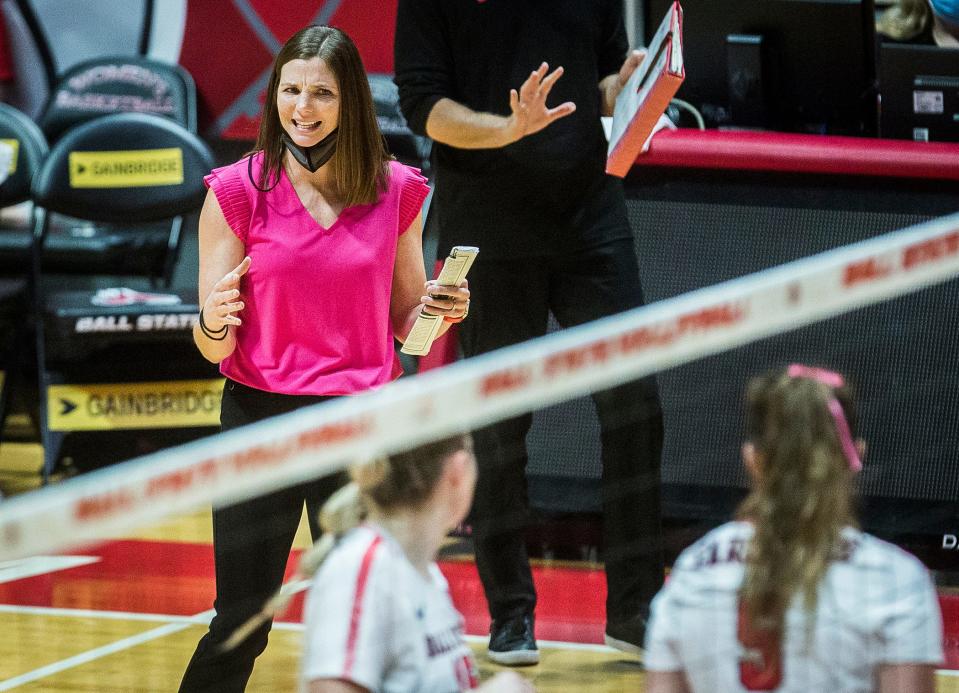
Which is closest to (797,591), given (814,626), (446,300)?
(814,626)

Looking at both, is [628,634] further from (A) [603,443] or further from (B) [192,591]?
(B) [192,591]

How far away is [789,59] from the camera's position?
5.10m

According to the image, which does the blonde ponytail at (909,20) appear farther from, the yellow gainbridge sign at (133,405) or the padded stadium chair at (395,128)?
the yellow gainbridge sign at (133,405)

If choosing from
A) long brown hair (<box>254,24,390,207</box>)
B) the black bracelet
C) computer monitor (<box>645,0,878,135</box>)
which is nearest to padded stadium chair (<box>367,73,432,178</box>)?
computer monitor (<box>645,0,878,135</box>)

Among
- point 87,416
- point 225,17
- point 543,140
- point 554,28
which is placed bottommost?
point 87,416

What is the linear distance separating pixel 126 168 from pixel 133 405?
121cm

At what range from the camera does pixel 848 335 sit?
4.65 metres

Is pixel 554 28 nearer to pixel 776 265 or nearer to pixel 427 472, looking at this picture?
pixel 776 265

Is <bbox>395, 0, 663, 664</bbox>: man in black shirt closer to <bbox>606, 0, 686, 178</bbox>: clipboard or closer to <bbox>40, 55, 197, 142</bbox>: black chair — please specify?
<bbox>606, 0, 686, 178</bbox>: clipboard

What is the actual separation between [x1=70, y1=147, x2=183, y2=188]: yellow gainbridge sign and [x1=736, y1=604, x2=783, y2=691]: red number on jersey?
5294 mm

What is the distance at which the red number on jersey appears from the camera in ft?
5.82

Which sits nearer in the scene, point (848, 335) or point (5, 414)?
point (848, 335)

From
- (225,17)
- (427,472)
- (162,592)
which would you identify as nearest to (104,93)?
(225,17)

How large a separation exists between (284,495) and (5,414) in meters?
4.19
